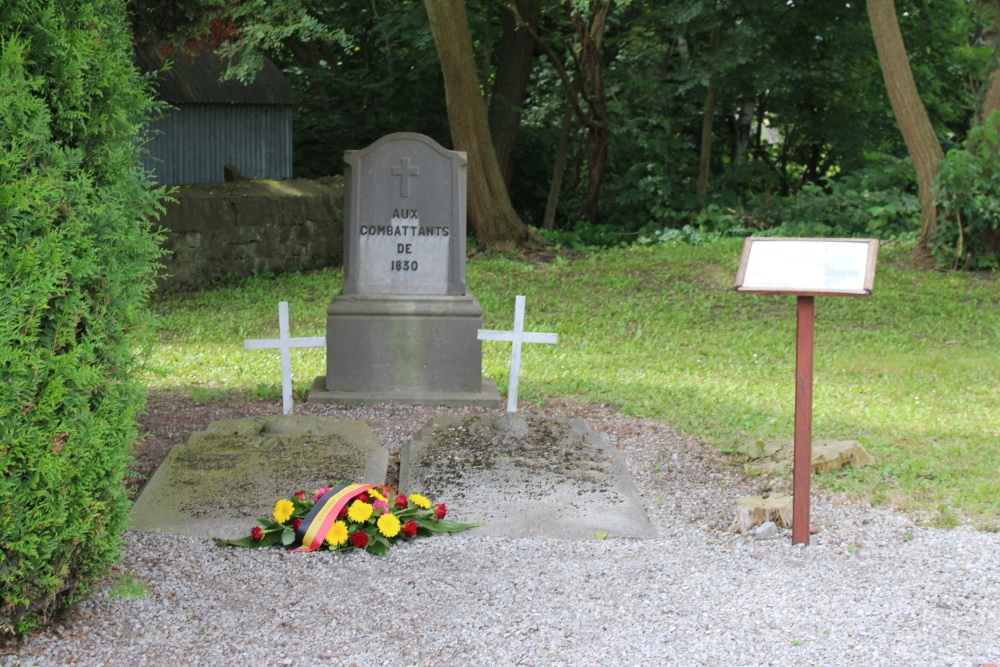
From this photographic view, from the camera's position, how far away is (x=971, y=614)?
12.5 feet

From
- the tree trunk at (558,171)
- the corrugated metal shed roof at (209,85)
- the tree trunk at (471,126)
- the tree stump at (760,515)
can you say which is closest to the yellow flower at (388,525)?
the tree stump at (760,515)

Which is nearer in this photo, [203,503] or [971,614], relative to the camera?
[971,614]

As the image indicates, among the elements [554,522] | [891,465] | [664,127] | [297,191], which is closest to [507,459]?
[554,522]

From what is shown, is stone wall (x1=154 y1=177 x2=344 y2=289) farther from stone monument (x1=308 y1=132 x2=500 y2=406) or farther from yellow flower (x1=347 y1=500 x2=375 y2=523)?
yellow flower (x1=347 y1=500 x2=375 y2=523)

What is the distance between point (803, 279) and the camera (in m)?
4.42

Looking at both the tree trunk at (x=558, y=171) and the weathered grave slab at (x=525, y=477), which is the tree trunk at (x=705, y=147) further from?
the weathered grave slab at (x=525, y=477)

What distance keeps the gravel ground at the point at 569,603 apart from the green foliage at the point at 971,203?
27.8 feet

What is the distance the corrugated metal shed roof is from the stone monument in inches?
254

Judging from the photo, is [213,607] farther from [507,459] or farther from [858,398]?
[858,398]

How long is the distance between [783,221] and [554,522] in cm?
1254

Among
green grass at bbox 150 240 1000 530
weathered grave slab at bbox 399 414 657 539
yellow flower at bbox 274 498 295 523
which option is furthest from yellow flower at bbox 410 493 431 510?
green grass at bbox 150 240 1000 530

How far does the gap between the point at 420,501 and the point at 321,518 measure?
501 mm

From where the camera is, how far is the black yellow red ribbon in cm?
434

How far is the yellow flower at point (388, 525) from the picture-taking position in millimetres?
4398
